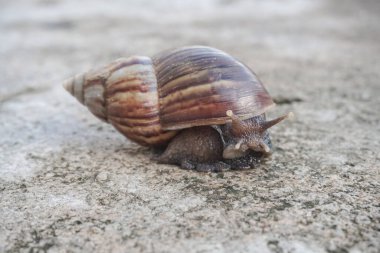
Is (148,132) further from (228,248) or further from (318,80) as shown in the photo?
(318,80)

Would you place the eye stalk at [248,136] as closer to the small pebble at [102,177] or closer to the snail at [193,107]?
the snail at [193,107]

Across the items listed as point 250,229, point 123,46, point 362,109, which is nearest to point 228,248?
point 250,229

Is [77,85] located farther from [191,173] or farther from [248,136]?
[248,136]

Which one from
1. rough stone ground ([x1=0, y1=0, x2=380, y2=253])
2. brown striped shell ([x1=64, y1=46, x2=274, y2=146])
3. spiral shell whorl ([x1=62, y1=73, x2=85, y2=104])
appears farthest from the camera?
spiral shell whorl ([x1=62, y1=73, x2=85, y2=104])

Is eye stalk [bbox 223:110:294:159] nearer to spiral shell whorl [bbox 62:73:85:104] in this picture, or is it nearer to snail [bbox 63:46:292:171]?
snail [bbox 63:46:292:171]

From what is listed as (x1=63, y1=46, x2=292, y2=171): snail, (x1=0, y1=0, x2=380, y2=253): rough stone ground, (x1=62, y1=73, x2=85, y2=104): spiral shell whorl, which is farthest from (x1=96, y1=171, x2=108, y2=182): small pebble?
(x1=62, y1=73, x2=85, y2=104): spiral shell whorl

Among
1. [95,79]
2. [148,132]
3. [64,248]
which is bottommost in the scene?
[64,248]
